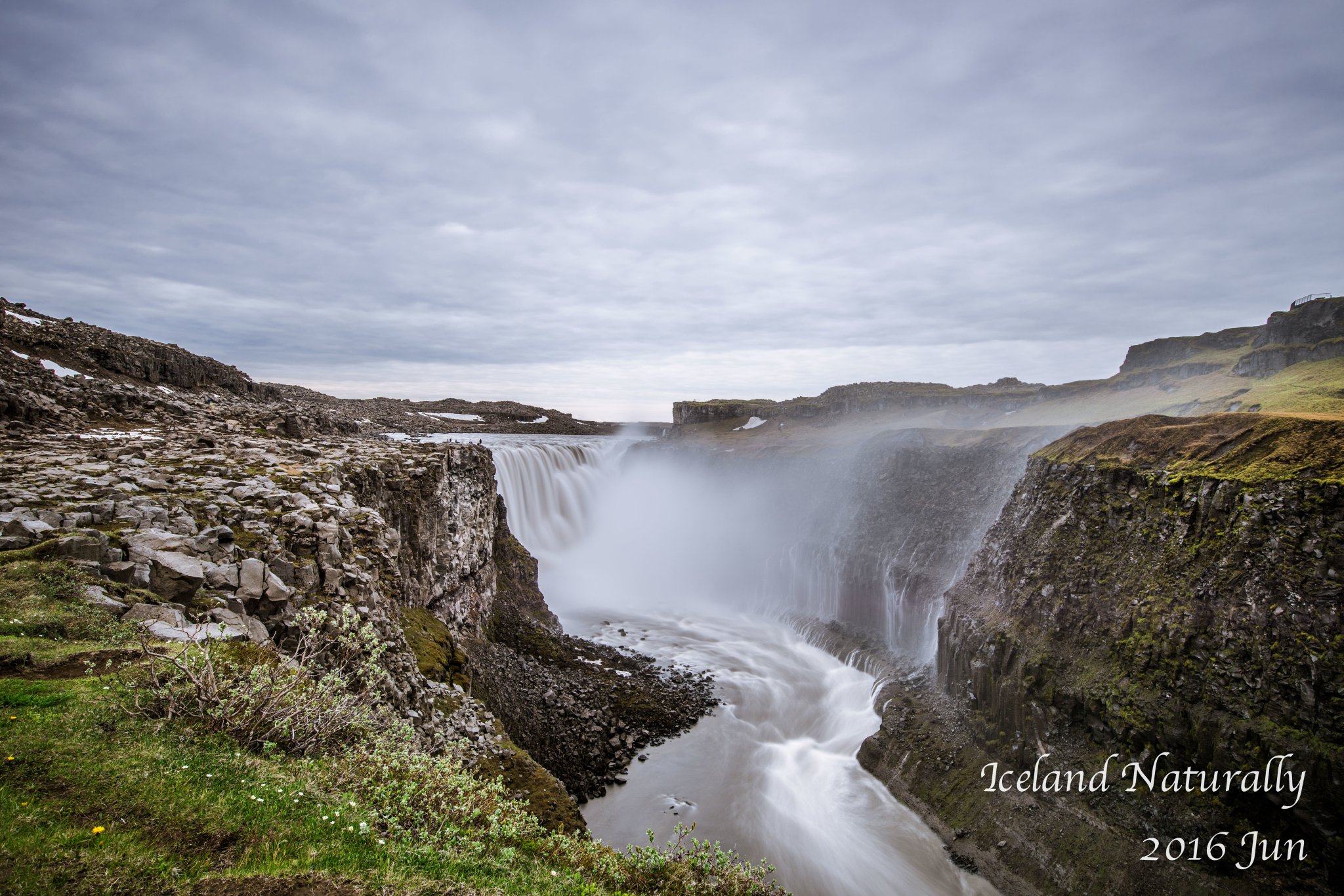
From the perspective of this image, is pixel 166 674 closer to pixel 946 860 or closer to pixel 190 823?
pixel 190 823

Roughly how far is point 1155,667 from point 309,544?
720 inches

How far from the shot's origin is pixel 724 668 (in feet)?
Result: 84.3

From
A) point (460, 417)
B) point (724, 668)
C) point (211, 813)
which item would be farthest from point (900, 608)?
point (460, 417)

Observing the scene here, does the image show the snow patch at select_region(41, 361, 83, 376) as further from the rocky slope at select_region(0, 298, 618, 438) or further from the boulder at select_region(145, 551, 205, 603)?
the boulder at select_region(145, 551, 205, 603)

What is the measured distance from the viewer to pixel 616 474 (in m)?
55.1

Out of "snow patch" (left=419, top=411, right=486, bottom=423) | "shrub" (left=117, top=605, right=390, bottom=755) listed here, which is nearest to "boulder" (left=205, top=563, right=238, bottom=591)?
"shrub" (left=117, top=605, right=390, bottom=755)

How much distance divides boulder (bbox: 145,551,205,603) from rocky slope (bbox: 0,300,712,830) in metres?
0.03

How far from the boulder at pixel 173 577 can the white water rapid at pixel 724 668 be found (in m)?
10.5

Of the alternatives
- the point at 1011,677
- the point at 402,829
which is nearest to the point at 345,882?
the point at 402,829

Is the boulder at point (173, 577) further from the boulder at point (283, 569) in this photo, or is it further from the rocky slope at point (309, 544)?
the boulder at point (283, 569)

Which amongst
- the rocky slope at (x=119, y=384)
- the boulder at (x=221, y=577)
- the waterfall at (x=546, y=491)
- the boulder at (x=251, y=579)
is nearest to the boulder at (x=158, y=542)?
the boulder at (x=221, y=577)

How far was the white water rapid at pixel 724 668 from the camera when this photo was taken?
592 inches

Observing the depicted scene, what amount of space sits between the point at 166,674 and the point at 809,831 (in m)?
16.0

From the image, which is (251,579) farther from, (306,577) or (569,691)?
(569,691)
